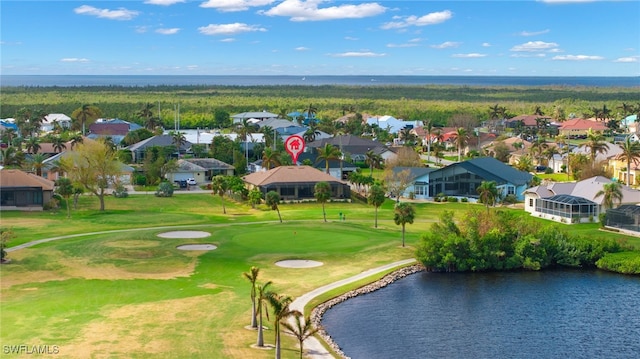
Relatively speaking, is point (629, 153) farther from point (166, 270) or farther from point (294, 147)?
point (166, 270)

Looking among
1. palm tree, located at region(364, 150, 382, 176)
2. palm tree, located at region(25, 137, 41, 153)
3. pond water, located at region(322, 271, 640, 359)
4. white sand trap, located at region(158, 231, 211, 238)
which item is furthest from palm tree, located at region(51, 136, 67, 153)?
pond water, located at region(322, 271, 640, 359)

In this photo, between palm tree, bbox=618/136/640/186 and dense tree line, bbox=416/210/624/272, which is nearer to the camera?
dense tree line, bbox=416/210/624/272

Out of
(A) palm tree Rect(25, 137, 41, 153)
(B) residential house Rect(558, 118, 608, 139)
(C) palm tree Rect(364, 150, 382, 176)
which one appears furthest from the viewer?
(B) residential house Rect(558, 118, 608, 139)

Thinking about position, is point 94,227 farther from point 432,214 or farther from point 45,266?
point 432,214

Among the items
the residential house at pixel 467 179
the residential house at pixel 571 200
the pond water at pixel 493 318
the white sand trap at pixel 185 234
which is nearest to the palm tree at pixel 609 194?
the residential house at pixel 571 200

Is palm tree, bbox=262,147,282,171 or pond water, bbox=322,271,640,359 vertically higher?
palm tree, bbox=262,147,282,171

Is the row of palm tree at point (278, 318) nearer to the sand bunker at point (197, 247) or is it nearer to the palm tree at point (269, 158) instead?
the sand bunker at point (197, 247)

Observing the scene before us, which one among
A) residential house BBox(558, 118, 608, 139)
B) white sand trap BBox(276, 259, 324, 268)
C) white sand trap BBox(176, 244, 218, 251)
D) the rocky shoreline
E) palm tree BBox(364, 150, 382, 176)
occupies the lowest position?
the rocky shoreline

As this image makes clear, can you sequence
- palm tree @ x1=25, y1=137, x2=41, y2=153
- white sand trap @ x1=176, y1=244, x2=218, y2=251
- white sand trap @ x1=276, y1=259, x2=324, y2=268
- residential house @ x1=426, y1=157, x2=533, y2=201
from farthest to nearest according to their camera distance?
palm tree @ x1=25, y1=137, x2=41, y2=153 < residential house @ x1=426, y1=157, x2=533, y2=201 < white sand trap @ x1=176, y1=244, x2=218, y2=251 < white sand trap @ x1=276, y1=259, x2=324, y2=268

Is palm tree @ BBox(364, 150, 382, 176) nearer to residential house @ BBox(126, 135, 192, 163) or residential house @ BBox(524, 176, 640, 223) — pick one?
residential house @ BBox(524, 176, 640, 223)
